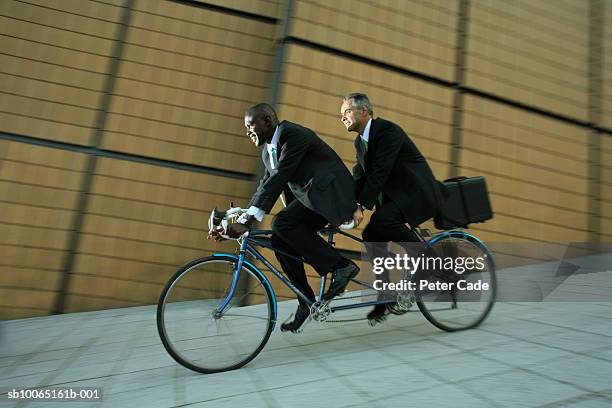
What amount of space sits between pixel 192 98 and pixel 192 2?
1180mm

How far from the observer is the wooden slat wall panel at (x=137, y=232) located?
4449mm

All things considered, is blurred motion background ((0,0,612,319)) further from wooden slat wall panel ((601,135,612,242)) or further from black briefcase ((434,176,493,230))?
black briefcase ((434,176,493,230))

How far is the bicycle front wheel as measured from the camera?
8.18 feet

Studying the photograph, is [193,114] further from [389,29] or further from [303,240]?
[303,240]

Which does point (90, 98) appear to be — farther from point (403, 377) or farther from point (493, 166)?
point (493, 166)

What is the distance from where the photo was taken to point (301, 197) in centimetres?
270

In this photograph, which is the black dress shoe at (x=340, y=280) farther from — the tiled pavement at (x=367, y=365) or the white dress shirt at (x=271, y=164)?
the white dress shirt at (x=271, y=164)

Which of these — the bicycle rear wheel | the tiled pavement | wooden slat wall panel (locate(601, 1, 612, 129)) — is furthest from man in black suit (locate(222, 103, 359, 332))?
wooden slat wall panel (locate(601, 1, 612, 129))

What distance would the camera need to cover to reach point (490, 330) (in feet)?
10.1

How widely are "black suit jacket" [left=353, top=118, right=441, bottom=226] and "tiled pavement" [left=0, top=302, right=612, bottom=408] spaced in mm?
828

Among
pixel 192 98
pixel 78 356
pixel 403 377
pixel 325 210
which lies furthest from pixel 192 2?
pixel 403 377

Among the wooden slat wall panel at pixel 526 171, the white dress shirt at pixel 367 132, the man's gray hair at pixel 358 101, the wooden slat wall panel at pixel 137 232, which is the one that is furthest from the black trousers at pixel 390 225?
the wooden slat wall panel at pixel 526 171

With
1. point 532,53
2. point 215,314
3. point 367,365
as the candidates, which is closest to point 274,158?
point 215,314

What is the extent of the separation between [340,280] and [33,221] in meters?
3.52
